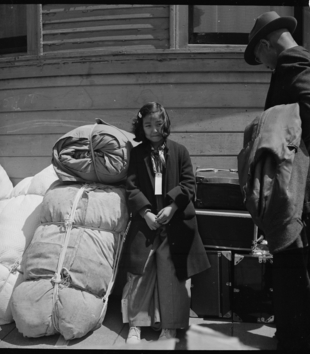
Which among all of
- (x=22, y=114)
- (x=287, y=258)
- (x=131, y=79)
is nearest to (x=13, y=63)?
(x=22, y=114)

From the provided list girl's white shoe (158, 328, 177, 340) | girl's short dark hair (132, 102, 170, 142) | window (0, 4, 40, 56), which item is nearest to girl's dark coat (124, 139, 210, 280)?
girl's short dark hair (132, 102, 170, 142)

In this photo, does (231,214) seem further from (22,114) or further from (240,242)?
(22,114)

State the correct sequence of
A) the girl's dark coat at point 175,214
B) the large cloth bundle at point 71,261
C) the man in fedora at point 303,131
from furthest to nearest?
1. the girl's dark coat at point 175,214
2. the large cloth bundle at point 71,261
3. the man in fedora at point 303,131

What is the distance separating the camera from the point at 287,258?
254 cm

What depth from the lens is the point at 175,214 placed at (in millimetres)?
3000

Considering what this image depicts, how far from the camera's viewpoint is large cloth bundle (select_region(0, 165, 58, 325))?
304cm

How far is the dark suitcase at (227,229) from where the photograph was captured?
3.16 meters

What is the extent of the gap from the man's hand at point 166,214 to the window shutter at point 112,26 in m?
1.80

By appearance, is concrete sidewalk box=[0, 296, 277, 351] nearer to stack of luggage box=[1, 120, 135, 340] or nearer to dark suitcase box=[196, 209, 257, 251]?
stack of luggage box=[1, 120, 135, 340]

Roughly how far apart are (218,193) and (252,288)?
0.76m

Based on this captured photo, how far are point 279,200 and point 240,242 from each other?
0.94 metres

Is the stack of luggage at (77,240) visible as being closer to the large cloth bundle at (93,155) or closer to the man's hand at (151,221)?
the large cloth bundle at (93,155)

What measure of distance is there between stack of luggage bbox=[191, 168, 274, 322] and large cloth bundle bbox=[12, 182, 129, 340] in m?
0.68

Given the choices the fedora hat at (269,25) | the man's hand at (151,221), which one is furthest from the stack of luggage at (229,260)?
the fedora hat at (269,25)
